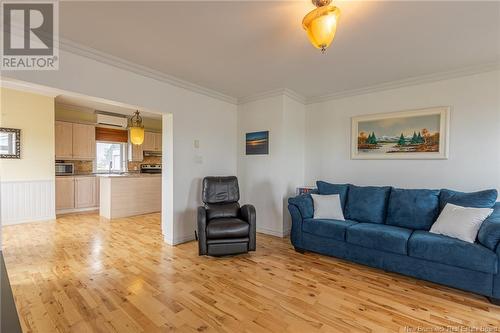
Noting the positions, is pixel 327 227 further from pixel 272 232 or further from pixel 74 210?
pixel 74 210

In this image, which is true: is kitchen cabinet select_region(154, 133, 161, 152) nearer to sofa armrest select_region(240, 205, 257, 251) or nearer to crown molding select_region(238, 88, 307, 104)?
crown molding select_region(238, 88, 307, 104)

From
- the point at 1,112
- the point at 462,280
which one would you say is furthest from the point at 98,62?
the point at 462,280

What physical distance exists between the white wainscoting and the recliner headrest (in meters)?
3.57

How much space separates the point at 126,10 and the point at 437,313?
3563mm

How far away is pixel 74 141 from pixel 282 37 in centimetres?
564

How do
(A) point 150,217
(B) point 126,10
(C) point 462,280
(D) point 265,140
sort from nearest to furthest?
1. (B) point 126,10
2. (C) point 462,280
3. (D) point 265,140
4. (A) point 150,217

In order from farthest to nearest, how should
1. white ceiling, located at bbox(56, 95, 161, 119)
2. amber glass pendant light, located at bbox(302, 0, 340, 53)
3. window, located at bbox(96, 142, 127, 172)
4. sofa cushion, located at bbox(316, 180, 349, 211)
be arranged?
window, located at bbox(96, 142, 127, 172) < white ceiling, located at bbox(56, 95, 161, 119) < sofa cushion, located at bbox(316, 180, 349, 211) < amber glass pendant light, located at bbox(302, 0, 340, 53)

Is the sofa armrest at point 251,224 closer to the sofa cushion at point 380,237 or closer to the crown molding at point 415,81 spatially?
the sofa cushion at point 380,237

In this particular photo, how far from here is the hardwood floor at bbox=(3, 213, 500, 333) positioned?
1849 millimetres

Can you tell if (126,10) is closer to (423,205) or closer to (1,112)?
(423,205)

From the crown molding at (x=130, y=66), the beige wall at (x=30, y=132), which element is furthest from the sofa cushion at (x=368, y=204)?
the beige wall at (x=30, y=132)

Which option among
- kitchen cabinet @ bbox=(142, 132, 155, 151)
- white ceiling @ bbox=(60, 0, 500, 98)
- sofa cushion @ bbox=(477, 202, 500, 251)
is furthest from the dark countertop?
kitchen cabinet @ bbox=(142, 132, 155, 151)

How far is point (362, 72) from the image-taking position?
3197mm

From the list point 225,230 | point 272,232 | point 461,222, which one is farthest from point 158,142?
point 461,222
